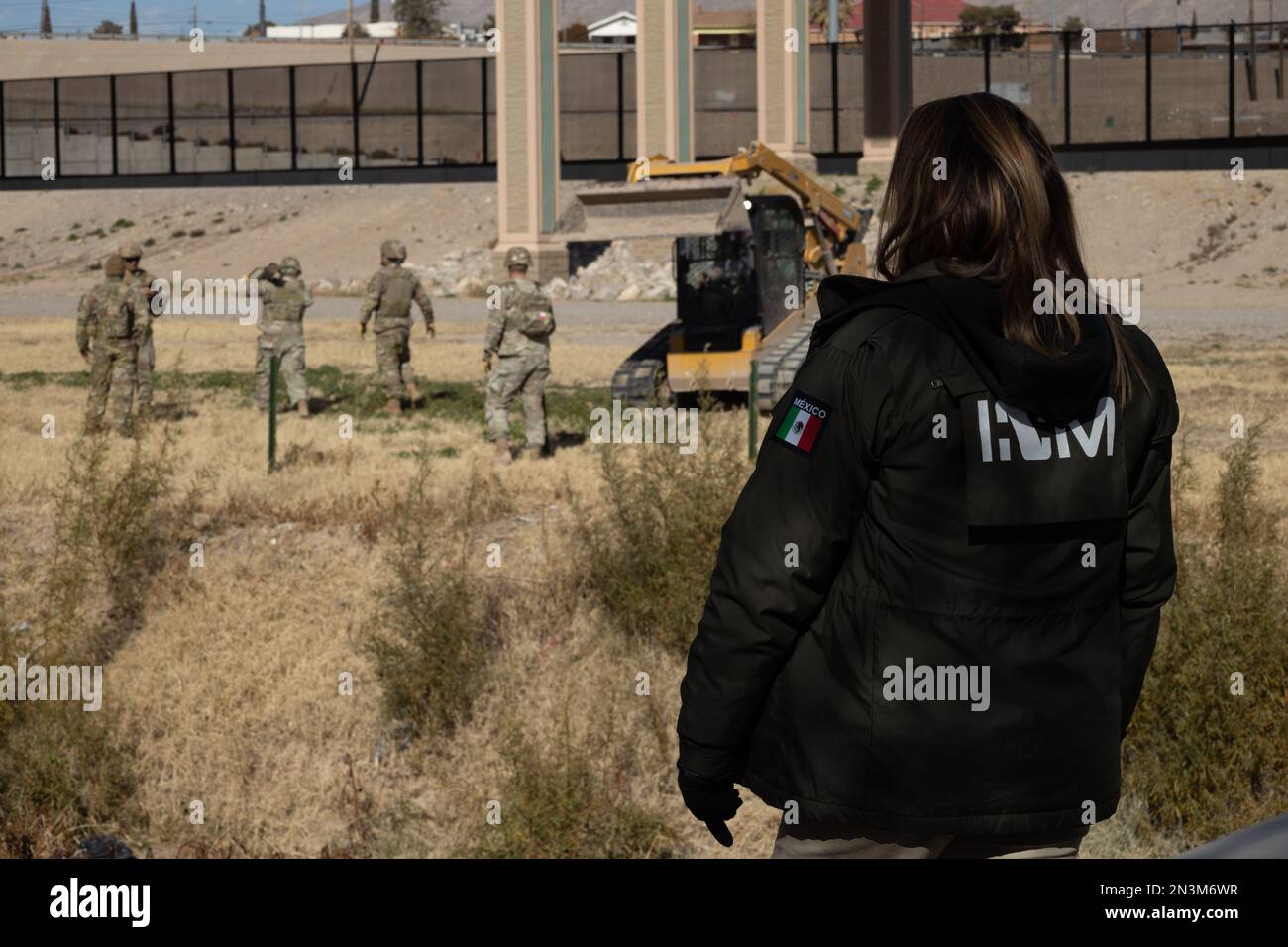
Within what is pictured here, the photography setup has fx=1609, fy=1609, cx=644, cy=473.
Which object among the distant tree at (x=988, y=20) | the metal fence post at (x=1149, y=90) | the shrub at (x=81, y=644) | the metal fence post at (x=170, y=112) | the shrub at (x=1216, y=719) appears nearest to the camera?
the shrub at (x=1216, y=719)

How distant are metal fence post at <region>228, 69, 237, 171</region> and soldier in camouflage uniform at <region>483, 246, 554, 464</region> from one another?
47187mm

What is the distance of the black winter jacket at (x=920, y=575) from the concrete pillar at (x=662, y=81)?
135 ft

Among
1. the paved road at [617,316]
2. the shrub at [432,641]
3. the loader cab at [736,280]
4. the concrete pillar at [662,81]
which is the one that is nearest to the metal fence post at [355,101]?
the concrete pillar at [662,81]

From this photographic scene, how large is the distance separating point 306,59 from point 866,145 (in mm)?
31765

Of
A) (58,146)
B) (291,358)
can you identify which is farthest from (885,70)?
(291,358)

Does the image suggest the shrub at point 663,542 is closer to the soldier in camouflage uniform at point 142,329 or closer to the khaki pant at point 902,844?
the khaki pant at point 902,844

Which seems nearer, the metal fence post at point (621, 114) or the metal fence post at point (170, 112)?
the metal fence post at point (621, 114)

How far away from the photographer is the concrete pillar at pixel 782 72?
151ft

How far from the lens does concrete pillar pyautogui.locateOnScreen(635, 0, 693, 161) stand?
4347 cm

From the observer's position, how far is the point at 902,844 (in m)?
2.84

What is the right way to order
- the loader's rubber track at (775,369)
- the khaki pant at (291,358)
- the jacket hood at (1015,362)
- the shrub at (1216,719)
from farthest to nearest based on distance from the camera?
the khaki pant at (291,358) → the loader's rubber track at (775,369) → the shrub at (1216,719) → the jacket hood at (1015,362)

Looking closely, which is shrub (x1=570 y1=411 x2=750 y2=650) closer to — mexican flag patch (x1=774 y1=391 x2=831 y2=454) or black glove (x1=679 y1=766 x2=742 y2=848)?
black glove (x1=679 y1=766 x2=742 y2=848)

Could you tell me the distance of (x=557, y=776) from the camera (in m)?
6.87

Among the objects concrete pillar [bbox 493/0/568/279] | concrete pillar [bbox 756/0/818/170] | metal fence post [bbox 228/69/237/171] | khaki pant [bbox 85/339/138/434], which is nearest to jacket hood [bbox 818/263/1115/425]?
khaki pant [bbox 85/339/138/434]
